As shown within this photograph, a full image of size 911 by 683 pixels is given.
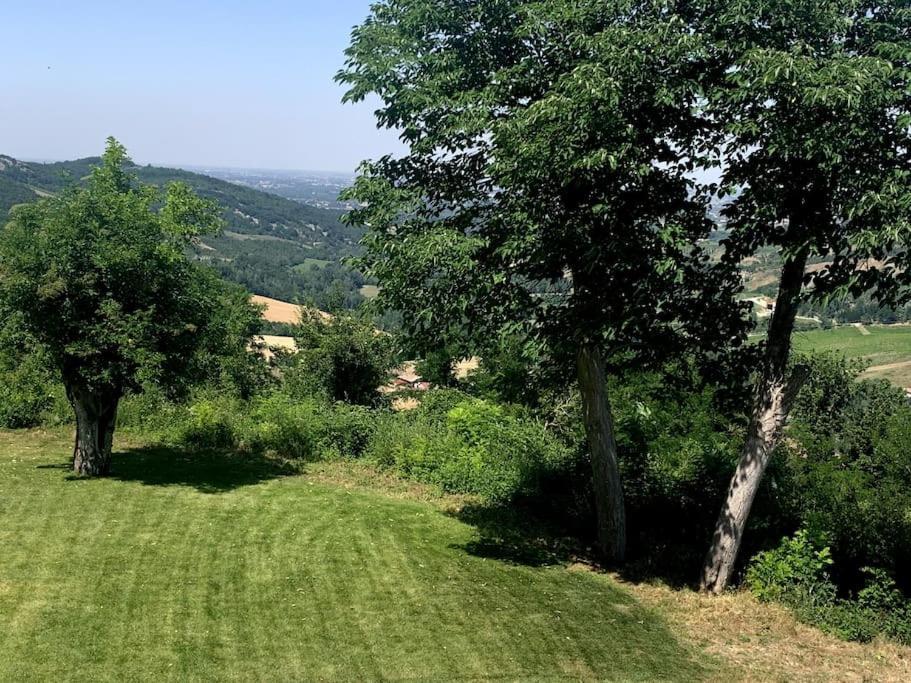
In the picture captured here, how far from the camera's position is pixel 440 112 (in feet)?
34.3

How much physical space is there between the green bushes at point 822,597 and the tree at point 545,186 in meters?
2.62

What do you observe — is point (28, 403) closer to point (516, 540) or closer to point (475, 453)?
point (475, 453)

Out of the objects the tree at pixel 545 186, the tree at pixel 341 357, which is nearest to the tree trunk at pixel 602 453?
the tree at pixel 545 186

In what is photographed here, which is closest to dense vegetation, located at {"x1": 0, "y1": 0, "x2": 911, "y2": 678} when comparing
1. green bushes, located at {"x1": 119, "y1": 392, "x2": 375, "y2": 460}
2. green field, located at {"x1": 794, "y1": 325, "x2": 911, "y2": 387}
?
green bushes, located at {"x1": 119, "y1": 392, "x2": 375, "y2": 460}

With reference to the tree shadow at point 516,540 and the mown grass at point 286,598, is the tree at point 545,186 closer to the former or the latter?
the tree shadow at point 516,540

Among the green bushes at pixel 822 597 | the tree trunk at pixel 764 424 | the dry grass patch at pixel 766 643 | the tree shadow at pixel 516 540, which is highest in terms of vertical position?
the tree trunk at pixel 764 424

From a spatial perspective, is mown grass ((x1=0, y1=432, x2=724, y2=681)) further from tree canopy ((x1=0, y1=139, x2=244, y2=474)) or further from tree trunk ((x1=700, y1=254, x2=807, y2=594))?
tree canopy ((x1=0, y1=139, x2=244, y2=474))

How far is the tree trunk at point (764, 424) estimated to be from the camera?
9.82 m

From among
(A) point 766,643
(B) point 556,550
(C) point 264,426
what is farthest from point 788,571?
(C) point 264,426

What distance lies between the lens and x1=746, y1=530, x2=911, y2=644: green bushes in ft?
31.6

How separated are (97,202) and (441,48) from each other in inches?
288

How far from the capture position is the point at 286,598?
961 cm

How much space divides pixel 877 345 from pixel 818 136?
361ft

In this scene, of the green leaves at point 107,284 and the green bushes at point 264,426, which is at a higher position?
the green leaves at point 107,284
